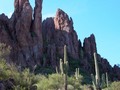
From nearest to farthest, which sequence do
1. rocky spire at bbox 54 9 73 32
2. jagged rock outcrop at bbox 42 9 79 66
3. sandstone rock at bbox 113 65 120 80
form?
jagged rock outcrop at bbox 42 9 79 66
sandstone rock at bbox 113 65 120 80
rocky spire at bbox 54 9 73 32

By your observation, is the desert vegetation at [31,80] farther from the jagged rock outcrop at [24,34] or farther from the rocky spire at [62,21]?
the rocky spire at [62,21]

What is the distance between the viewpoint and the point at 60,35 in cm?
11231

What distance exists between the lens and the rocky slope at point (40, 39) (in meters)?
97.3

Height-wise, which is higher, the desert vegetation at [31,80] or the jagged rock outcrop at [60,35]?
the jagged rock outcrop at [60,35]

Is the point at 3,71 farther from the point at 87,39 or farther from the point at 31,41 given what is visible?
the point at 87,39

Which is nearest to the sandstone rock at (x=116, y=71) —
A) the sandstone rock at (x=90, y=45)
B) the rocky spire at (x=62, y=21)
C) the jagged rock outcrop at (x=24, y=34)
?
the sandstone rock at (x=90, y=45)

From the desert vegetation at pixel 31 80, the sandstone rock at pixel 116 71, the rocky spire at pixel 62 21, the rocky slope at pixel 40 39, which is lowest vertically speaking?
the desert vegetation at pixel 31 80

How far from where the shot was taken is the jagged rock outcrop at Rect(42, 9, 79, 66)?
107 m

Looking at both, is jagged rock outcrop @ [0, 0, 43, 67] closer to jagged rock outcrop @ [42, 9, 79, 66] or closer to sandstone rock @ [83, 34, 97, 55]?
jagged rock outcrop @ [42, 9, 79, 66]

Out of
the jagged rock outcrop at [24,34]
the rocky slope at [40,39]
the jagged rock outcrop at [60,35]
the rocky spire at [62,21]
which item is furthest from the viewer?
the rocky spire at [62,21]

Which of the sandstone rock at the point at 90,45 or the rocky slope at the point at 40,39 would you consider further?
the sandstone rock at the point at 90,45

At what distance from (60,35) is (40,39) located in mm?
9970

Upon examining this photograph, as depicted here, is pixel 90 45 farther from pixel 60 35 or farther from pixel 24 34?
pixel 24 34

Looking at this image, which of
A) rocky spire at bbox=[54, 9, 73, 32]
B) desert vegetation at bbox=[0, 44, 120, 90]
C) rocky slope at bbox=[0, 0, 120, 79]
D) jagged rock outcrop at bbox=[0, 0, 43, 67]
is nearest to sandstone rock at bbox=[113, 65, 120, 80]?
rocky slope at bbox=[0, 0, 120, 79]
